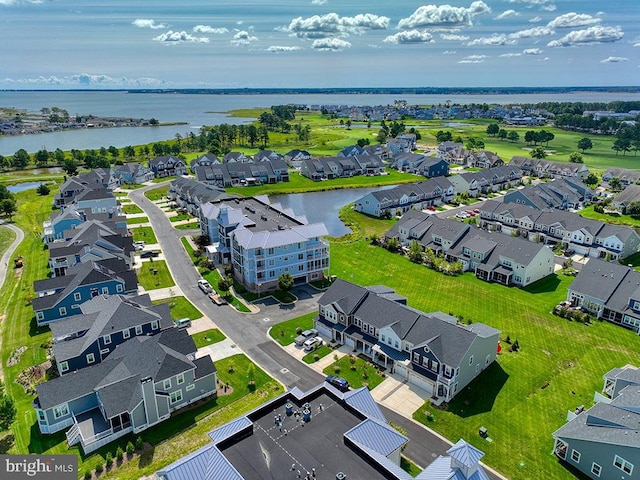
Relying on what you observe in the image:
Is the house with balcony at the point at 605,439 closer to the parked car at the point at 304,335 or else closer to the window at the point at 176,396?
the parked car at the point at 304,335

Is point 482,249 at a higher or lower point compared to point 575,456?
higher

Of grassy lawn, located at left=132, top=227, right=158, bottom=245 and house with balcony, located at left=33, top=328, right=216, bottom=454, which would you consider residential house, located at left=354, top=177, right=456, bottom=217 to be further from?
house with balcony, located at left=33, top=328, right=216, bottom=454

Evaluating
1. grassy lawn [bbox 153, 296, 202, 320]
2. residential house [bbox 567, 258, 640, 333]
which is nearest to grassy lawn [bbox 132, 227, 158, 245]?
grassy lawn [bbox 153, 296, 202, 320]

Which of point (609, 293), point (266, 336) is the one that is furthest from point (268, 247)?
point (609, 293)

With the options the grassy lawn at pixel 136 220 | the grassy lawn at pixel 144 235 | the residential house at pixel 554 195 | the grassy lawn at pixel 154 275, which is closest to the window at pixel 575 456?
the grassy lawn at pixel 154 275

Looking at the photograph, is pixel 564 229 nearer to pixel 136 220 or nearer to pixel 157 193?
pixel 136 220

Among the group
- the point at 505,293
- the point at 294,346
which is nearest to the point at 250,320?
the point at 294,346
